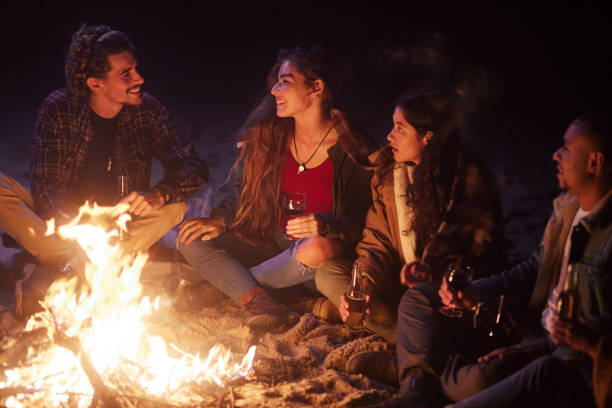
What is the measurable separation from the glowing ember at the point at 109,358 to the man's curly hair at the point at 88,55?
4.68 feet

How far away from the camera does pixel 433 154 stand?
3.02m

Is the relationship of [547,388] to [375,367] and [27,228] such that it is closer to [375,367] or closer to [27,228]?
[375,367]

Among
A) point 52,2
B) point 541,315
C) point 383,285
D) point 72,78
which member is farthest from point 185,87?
point 541,315

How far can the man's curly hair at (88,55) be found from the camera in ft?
13.0

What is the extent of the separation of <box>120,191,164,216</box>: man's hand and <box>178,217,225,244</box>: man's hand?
0.27 meters

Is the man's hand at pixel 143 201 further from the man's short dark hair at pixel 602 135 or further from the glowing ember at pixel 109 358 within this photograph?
the man's short dark hair at pixel 602 135

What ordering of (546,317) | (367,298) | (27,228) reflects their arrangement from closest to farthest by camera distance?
(546,317) → (367,298) → (27,228)

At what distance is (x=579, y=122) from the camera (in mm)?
2238

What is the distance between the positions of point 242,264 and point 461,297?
195 centimetres

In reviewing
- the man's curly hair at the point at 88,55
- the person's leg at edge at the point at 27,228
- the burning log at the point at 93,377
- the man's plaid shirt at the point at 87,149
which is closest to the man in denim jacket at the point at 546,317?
the burning log at the point at 93,377

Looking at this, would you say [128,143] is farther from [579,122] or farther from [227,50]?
[227,50]

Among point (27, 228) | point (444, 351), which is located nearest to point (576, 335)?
point (444, 351)

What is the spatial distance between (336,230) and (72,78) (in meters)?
2.32

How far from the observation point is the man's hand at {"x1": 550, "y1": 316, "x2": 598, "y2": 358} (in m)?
1.89
